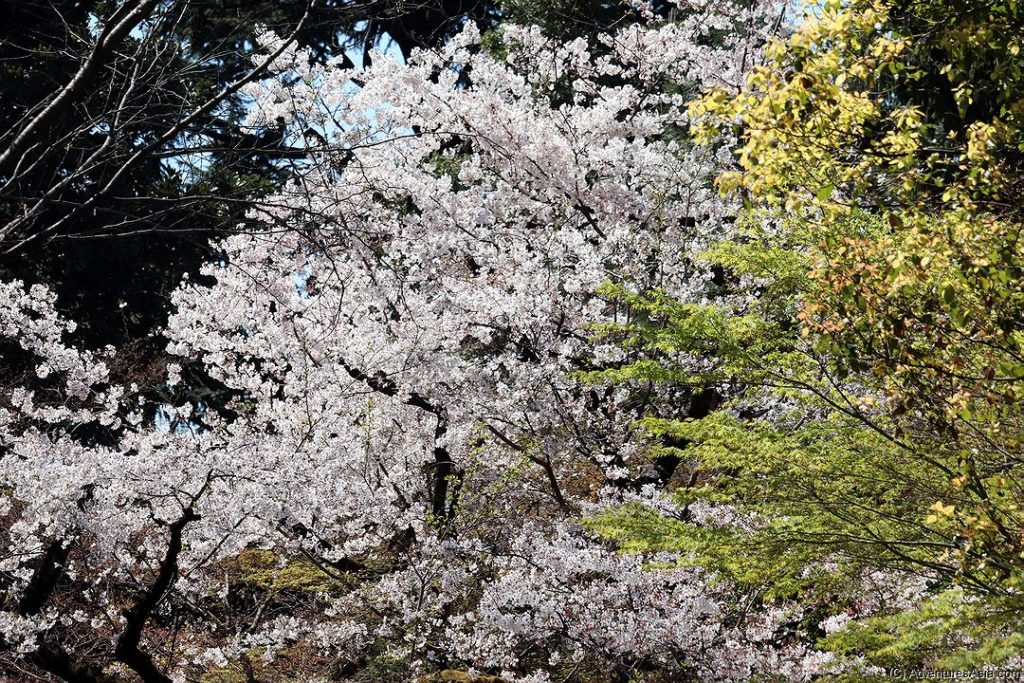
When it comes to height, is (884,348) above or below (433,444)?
below

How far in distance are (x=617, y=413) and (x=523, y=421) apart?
1.03m

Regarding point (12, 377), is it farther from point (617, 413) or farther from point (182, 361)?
point (617, 413)

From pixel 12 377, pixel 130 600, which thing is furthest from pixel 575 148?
pixel 12 377

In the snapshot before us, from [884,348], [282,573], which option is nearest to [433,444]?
Answer: [282,573]

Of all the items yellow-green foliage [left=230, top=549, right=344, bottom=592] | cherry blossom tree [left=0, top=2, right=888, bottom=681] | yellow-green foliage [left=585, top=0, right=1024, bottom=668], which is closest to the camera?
yellow-green foliage [left=585, top=0, right=1024, bottom=668]

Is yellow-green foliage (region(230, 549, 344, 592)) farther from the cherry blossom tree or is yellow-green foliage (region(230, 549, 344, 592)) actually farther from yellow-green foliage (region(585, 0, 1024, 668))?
yellow-green foliage (region(585, 0, 1024, 668))

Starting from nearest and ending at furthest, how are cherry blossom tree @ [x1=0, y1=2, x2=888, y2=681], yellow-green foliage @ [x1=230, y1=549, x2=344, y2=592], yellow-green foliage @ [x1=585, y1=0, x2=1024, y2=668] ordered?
yellow-green foliage @ [x1=585, y1=0, x2=1024, y2=668] < cherry blossom tree @ [x1=0, y1=2, x2=888, y2=681] < yellow-green foliage @ [x1=230, y1=549, x2=344, y2=592]

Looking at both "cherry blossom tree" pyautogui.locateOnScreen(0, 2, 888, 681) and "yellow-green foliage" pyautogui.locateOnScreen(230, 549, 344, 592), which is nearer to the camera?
"cherry blossom tree" pyautogui.locateOnScreen(0, 2, 888, 681)

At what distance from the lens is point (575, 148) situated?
10430mm

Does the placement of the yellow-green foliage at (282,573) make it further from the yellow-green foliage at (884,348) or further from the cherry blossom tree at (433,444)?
the yellow-green foliage at (884,348)

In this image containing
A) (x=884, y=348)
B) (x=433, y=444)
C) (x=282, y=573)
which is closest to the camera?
(x=884, y=348)

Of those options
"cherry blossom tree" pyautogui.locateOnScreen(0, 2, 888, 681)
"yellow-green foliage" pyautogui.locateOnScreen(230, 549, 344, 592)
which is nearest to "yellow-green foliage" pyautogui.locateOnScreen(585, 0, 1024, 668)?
"cherry blossom tree" pyautogui.locateOnScreen(0, 2, 888, 681)

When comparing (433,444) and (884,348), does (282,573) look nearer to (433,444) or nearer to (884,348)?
(433,444)

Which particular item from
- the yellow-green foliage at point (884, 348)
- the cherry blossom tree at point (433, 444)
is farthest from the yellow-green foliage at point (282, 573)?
the yellow-green foliage at point (884, 348)
